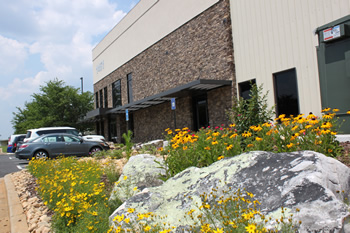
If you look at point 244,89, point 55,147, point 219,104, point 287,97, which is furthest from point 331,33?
point 55,147

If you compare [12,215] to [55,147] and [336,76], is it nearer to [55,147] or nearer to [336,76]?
[336,76]

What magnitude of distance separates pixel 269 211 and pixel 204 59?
1298cm

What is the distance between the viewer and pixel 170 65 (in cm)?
1798

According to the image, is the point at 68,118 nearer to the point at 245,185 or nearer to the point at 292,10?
the point at 292,10

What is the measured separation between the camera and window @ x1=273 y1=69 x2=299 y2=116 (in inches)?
416

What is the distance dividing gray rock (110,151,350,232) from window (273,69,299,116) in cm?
804

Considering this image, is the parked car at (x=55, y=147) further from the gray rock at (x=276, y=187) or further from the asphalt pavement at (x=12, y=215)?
the gray rock at (x=276, y=187)

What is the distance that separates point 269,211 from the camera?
2447 mm

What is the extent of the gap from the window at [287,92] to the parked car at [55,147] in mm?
9555

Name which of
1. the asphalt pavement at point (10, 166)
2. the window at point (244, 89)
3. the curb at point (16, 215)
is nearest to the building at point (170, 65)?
the window at point (244, 89)

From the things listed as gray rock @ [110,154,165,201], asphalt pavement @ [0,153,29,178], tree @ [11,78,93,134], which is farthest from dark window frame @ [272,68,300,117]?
tree @ [11,78,93,134]

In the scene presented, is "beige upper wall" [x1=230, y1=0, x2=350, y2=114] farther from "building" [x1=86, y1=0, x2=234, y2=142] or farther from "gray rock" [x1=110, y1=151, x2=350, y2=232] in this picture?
"gray rock" [x1=110, y1=151, x2=350, y2=232]

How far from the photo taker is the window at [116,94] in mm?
27031

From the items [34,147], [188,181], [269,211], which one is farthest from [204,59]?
[269,211]
